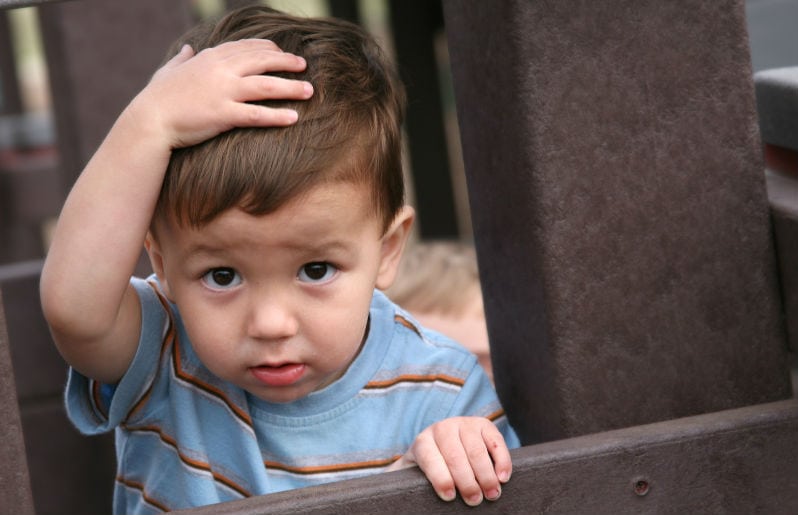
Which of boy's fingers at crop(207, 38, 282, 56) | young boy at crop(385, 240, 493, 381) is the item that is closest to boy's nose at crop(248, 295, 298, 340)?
boy's fingers at crop(207, 38, 282, 56)

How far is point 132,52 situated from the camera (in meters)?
2.51

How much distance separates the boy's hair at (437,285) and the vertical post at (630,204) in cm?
139

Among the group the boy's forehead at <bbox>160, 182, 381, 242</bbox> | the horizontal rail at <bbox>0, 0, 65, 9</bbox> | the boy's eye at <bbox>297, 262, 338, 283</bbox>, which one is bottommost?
the boy's eye at <bbox>297, 262, 338, 283</bbox>

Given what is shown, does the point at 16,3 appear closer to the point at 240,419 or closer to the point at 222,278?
the point at 222,278

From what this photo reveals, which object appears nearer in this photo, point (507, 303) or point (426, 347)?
point (507, 303)

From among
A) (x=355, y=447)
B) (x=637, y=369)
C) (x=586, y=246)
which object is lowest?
(x=355, y=447)

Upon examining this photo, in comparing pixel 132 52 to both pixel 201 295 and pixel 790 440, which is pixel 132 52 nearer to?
pixel 201 295

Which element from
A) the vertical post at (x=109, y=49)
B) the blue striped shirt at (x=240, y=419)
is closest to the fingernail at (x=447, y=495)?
the blue striped shirt at (x=240, y=419)

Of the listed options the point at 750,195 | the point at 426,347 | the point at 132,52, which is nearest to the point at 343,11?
the point at 132,52

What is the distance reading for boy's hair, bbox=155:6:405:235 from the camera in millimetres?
1162

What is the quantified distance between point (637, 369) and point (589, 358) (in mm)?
51

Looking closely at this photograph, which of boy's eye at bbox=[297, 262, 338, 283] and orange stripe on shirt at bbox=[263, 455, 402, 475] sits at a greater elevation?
boy's eye at bbox=[297, 262, 338, 283]

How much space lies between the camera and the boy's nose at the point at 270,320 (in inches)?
46.1

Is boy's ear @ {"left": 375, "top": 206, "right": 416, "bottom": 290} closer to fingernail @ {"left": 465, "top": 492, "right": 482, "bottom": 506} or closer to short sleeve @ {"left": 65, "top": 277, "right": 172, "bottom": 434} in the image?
short sleeve @ {"left": 65, "top": 277, "right": 172, "bottom": 434}
